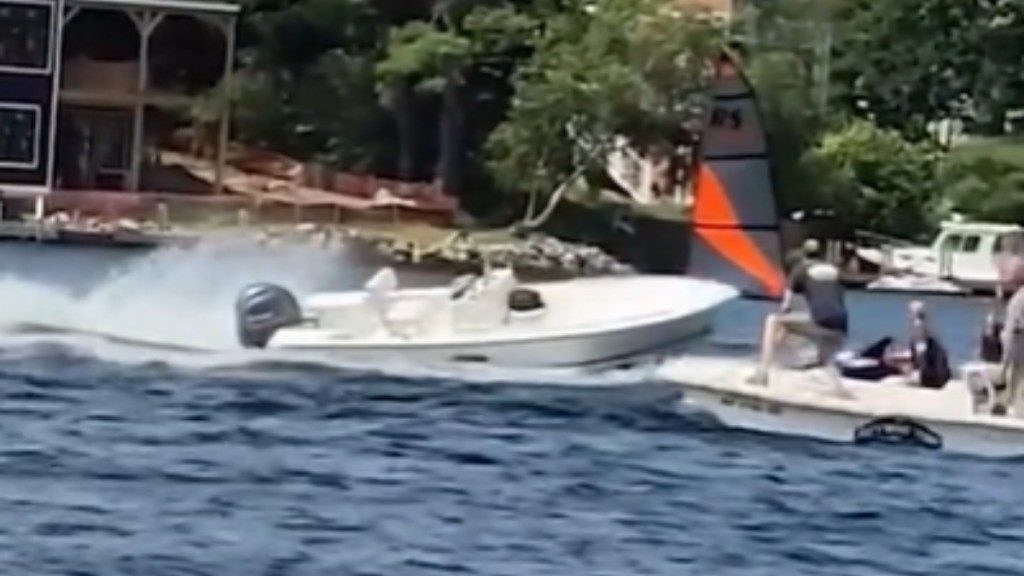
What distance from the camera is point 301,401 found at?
3222cm

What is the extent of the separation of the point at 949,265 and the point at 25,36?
80.2ft

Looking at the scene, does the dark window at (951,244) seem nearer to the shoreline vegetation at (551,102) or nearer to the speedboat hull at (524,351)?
the shoreline vegetation at (551,102)

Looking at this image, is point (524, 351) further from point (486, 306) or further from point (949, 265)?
point (949, 265)

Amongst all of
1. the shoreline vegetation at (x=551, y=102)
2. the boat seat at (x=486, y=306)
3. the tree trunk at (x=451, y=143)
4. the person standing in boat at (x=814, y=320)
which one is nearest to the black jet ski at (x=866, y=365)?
the person standing in boat at (x=814, y=320)

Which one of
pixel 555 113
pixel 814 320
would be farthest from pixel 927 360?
pixel 555 113

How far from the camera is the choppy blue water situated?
20.1 m

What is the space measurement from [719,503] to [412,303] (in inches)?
474

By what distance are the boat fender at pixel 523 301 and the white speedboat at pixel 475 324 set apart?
0.01m

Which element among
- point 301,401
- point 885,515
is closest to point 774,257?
point 301,401

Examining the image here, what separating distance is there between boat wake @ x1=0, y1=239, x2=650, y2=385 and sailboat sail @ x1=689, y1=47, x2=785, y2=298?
11.2ft

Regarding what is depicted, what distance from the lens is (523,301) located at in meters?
36.0

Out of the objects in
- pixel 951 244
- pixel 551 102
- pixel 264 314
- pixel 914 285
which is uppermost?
pixel 551 102

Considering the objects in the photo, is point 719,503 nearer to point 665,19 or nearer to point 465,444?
point 465,444

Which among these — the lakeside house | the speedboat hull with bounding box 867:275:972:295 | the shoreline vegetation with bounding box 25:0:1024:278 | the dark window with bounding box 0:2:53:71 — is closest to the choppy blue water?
the lakeside house
